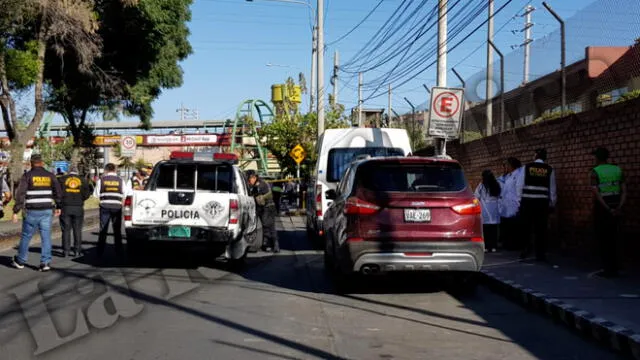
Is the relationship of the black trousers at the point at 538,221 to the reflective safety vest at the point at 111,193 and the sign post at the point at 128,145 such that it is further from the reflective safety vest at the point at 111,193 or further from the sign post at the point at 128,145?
the sign post at the point at 128,145

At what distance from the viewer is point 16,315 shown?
7395mm

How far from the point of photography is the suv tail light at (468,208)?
27.6ft

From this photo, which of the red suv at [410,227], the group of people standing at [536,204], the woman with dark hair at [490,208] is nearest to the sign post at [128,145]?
the group of people standing at [536,204]

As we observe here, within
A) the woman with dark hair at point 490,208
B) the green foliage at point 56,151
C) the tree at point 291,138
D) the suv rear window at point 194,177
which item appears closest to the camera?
the suv rear window at point 194,177

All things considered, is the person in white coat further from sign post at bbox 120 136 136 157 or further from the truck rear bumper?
sign post at bbox 120 136 136 157

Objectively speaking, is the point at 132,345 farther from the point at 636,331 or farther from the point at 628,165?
the point at 628,165

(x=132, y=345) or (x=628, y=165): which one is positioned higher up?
(x=628, y=165)

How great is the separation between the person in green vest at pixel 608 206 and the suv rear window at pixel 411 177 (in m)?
1.98

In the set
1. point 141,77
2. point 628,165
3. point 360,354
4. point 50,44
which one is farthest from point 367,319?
point 141,77

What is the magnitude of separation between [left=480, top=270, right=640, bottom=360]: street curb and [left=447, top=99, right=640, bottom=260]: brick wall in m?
2.44

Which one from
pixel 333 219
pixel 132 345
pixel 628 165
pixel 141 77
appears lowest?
pixel 132 345

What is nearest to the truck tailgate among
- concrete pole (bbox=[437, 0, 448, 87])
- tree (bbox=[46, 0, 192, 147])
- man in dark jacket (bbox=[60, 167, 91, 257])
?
man in dark jacket (bbox=[60, 167, 91, 257])

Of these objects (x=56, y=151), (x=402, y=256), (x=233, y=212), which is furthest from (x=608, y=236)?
(x=56, y=151)

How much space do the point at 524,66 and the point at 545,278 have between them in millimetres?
6411
